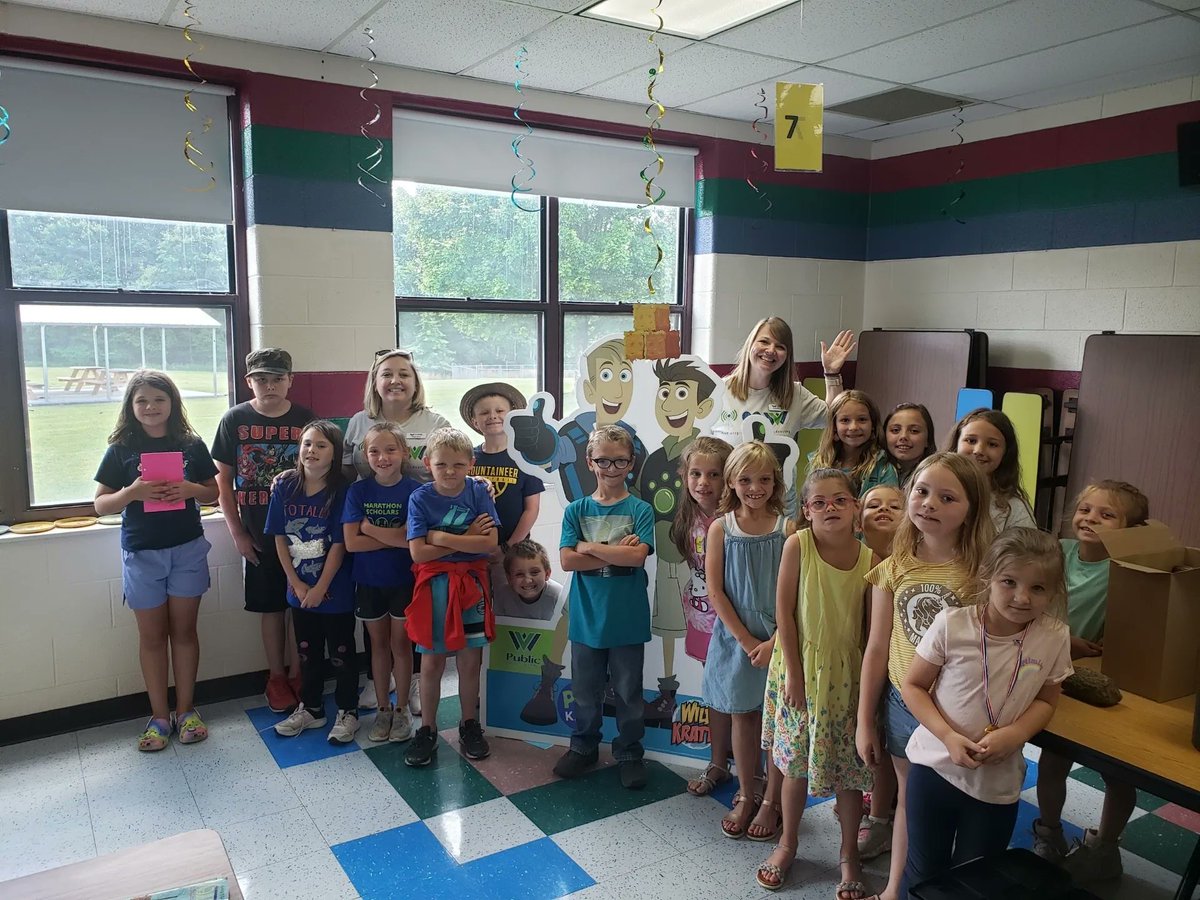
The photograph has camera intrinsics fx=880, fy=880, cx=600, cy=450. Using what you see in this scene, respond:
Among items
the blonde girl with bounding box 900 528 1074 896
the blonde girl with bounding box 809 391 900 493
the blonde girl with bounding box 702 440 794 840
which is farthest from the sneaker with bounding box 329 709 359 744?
the blonde girl with bounding box 900 528 1074 896

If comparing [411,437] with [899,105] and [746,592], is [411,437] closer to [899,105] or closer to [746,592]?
[746,592]

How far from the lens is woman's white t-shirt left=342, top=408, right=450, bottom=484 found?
3.31 metres

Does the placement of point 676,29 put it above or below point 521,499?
above

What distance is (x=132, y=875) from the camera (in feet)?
4.99

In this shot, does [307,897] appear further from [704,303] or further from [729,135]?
[729,135]

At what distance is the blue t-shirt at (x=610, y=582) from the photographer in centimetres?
293

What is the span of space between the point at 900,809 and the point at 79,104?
12.0 ft

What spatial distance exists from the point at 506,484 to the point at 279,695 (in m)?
1.31

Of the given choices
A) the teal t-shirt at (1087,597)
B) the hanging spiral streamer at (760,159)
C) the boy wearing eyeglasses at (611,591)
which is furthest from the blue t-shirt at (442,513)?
the hanging spiral streamer at (760,159)

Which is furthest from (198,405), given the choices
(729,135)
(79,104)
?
(729,135)

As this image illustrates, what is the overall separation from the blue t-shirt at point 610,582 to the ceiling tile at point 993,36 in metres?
2.07

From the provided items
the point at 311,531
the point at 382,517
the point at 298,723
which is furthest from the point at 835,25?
the point at 298,723

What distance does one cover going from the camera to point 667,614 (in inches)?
122

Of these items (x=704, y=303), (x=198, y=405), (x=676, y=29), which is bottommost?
(x=198, y=405)
